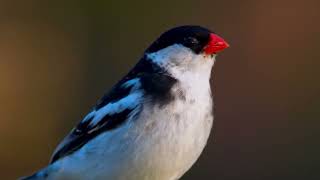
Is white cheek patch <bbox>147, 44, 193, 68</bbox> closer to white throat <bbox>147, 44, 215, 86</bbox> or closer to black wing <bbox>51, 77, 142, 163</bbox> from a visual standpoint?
A: white throat <bbox>147, 44, 215, 86</bbox>

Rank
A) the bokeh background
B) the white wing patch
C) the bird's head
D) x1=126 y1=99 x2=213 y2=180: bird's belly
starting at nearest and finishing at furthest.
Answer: x1=126 y1=99 x2=213 y2=180: bird's belly
the white wing patch
the bird's head
the bokeh background

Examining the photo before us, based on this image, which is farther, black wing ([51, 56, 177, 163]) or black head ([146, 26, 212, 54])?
black head ([146, 26, 212, 54])

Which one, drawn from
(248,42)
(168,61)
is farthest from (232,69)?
(168,61)

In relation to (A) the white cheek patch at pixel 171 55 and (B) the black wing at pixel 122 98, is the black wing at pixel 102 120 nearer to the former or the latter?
(B) the black wing at pixel 122 98

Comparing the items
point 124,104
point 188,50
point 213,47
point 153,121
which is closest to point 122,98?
point 124,104

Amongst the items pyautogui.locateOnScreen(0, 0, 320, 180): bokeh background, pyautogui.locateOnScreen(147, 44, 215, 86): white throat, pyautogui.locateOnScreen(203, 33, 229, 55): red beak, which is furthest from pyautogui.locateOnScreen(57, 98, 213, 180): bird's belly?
pyautogui.locateOnScreen(0, 0, 320, 180): bokeh background

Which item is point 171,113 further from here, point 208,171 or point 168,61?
point 208,171

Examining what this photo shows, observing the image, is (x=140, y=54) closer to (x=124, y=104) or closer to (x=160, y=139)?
(x=124, y=104)
